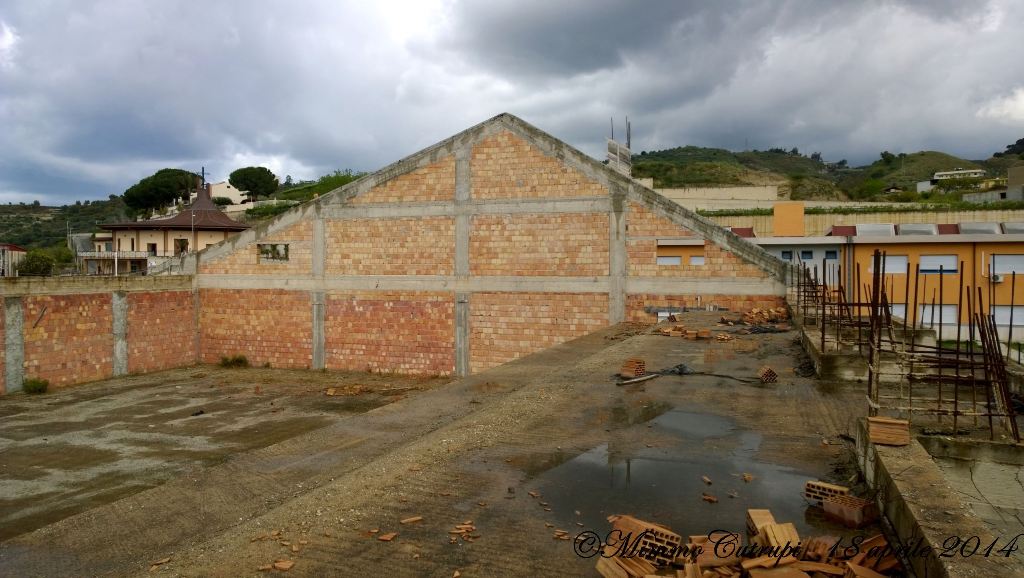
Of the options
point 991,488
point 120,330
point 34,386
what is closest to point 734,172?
point 120,330

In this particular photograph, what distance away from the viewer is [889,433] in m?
5.48

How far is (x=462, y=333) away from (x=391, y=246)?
3.65 meters

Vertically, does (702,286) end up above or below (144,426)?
above

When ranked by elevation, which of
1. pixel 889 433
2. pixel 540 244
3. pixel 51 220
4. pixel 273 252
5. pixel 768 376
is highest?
pixel 51 220

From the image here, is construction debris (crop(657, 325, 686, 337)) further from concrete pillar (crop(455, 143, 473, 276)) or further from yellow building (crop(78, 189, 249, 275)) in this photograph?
yellow building (crop(78, 189, 249, 275))

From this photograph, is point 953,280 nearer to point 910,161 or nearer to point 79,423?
point 79,423

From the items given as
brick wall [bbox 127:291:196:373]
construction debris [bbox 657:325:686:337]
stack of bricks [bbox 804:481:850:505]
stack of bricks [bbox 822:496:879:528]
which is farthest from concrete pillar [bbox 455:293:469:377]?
stack of bricks [bbox 822:496:879:528]

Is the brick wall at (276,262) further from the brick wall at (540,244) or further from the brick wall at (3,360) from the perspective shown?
the brick wall at (3,360)

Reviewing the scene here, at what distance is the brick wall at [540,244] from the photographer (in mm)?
19156

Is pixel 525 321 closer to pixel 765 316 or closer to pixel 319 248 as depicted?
pixel 765 316

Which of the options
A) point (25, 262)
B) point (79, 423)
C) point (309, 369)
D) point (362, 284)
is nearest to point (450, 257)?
point (362, 284)

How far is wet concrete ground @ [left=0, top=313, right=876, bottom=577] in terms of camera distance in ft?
15.2

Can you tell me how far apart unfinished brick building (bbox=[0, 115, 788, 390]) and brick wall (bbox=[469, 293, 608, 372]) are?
0.14 ft

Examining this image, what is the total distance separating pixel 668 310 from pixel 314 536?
14.9 m
